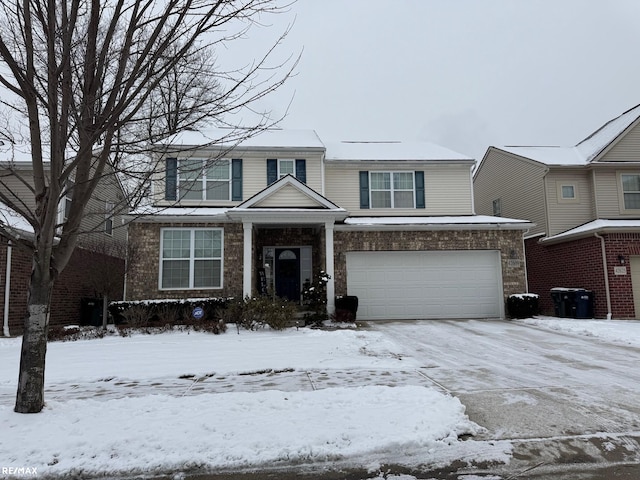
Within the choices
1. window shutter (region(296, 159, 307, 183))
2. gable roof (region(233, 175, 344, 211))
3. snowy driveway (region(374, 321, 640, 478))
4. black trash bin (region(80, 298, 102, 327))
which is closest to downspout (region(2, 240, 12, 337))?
black trash bin (region(80, 298, 102, 327))

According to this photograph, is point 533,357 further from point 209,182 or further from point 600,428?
point 209,182

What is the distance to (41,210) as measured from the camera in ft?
15.3

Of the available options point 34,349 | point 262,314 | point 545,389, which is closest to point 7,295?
point 262,314

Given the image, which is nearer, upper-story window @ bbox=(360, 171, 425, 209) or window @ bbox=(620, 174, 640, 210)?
window @ bbox=(620, 174, 640, 210)

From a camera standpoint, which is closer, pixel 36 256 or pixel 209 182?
pixel 36 256

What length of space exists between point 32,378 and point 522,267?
46.3 ft

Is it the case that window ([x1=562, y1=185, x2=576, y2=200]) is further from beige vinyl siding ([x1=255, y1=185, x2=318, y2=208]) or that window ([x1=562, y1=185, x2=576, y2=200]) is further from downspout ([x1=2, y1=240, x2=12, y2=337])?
downspout ([x1=2, y1=240, x2=12, y2=337])

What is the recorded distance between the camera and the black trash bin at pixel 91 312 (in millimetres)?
14531

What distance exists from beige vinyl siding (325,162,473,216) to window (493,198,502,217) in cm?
395

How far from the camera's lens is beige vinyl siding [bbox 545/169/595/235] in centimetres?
1652

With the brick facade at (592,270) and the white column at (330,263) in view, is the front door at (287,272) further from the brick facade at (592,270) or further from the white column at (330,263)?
the brick facade at (592,270)

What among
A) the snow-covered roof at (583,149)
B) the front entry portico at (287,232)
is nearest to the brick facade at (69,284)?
the front entry portico at (287,232)

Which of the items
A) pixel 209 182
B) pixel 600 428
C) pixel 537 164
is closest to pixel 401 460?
pixel 600 428

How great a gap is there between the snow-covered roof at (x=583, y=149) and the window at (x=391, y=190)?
201 inches
